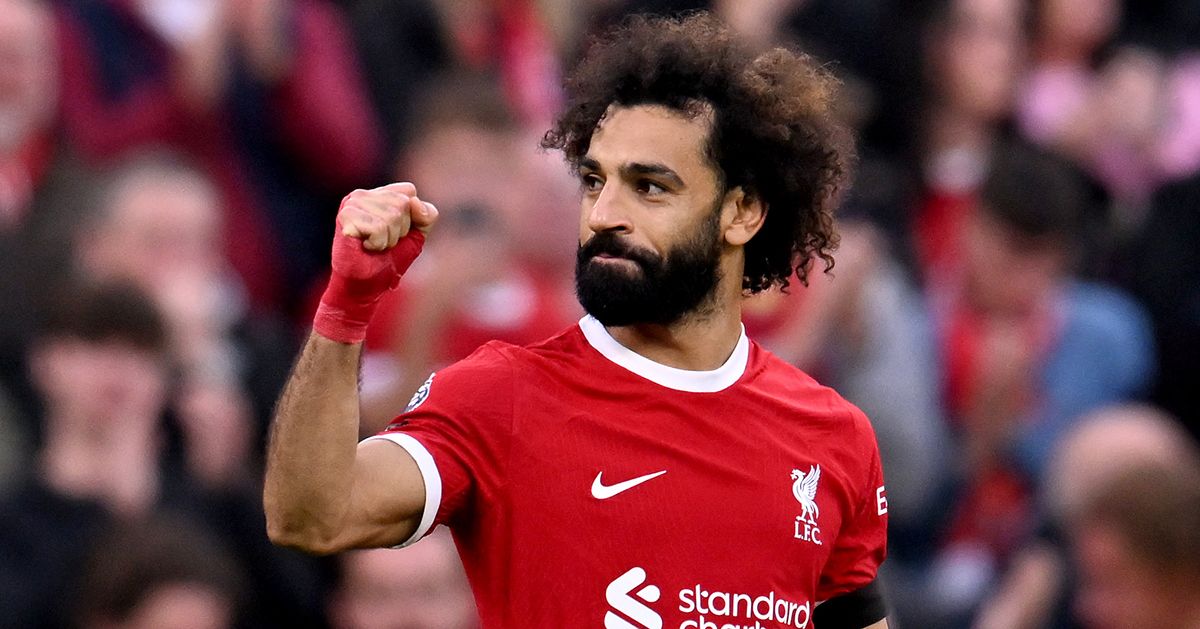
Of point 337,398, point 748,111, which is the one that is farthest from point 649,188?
point 337,398

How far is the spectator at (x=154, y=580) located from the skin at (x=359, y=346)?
2.11m

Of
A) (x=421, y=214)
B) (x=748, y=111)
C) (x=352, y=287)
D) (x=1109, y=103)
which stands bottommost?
(x=1109, y=103)

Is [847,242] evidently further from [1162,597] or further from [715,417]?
[715,417]

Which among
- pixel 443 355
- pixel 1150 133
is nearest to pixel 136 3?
pixel 443 355

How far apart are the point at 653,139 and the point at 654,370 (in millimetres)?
414

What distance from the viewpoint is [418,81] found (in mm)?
7609

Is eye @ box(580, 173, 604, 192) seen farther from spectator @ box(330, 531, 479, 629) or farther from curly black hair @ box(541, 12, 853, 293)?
spectator @ box(330, 531, 479, 629)

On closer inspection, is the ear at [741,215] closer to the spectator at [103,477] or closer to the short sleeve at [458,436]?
the short sleeve at [458,436]

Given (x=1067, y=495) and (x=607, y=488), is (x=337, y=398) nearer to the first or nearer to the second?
(x=607, y=488)

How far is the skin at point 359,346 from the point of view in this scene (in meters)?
3.30

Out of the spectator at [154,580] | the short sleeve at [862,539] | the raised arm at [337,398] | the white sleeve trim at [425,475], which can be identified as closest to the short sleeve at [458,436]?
the white sleeve trim at [425,475]

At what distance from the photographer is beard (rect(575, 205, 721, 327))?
3.64m

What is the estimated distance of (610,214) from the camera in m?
3.64

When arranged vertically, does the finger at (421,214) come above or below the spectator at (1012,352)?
above
